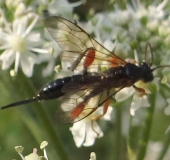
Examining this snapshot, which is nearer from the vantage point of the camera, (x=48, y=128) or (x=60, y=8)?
(x=48, y=128)

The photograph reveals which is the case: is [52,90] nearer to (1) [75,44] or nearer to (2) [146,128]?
(1) [75,44]

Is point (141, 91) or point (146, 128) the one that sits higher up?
point (141, 91)

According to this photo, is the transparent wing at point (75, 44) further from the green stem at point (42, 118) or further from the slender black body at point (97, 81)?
the green stem at point (42, 118)

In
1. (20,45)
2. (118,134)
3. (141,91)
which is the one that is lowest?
(118,134)

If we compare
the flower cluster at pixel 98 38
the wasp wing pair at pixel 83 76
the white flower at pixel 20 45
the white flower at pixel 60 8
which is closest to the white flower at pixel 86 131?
the flower cluster at pixel 98 38

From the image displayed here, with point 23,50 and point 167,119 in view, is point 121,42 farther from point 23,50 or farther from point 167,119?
point 167,119

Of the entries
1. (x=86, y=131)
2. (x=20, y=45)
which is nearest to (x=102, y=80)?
(x=86, y=131)

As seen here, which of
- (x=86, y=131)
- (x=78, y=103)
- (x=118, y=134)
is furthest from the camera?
(x=118, y=134)
